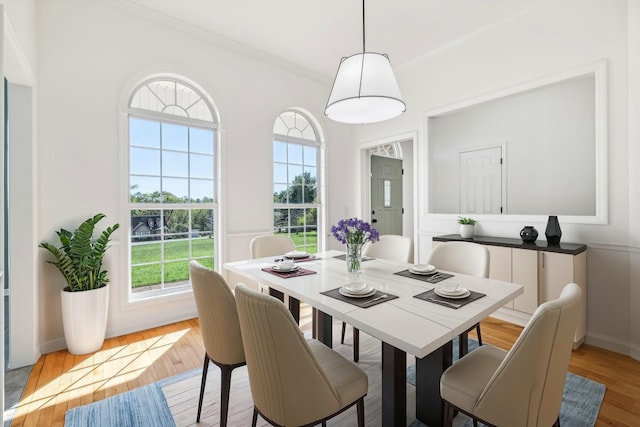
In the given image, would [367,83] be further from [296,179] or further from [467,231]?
[296,179]

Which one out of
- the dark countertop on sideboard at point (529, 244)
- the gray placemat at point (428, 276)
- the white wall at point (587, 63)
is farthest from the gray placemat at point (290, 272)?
the white wall at point (587, 63)

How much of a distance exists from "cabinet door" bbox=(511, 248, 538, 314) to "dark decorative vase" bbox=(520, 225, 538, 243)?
0.15m

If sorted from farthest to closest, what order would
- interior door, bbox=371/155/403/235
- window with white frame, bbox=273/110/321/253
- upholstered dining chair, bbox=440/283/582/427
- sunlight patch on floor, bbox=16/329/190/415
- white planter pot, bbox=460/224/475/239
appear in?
1. interior door, bbox=371/155/403/235
2. window with white frame, bbox=273/110/321/253
3. white planter pot, bbox=460/224/475/239
4. sunlight patch on floor, bbox=16/329/190/415
5. upholstered dining chair, bbox=440/283/582/427

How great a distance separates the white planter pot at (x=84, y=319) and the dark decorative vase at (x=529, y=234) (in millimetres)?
3841

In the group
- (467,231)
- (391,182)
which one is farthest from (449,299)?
(391,182)

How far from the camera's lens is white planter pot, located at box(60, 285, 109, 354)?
2471 millimetres

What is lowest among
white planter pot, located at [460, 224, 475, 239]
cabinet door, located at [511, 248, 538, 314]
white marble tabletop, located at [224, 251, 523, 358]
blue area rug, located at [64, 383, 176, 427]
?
blue area rug, located at [64, 383, 176, 427]

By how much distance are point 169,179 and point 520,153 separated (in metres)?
4.59

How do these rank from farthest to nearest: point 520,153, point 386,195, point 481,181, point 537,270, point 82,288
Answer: point 386,195 < point 481,181 < point 520,153 < point 537,270 < point 82,288

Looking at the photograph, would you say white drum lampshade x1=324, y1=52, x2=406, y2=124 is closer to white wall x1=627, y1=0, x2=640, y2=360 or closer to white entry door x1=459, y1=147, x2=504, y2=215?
white wall x1=627, y1=0, x2=640, y2=360

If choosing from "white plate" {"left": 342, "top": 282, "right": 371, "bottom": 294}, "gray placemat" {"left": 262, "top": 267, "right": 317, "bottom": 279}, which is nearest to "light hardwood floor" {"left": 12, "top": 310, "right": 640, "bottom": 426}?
"gray placemat" {"left": 262, "top": 267, "right": 317, "bottom": 279}

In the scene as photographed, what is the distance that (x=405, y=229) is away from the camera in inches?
238

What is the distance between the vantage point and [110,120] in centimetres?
288

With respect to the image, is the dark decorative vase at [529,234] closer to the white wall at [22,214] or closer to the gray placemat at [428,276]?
the gray placemat at [428,276]
